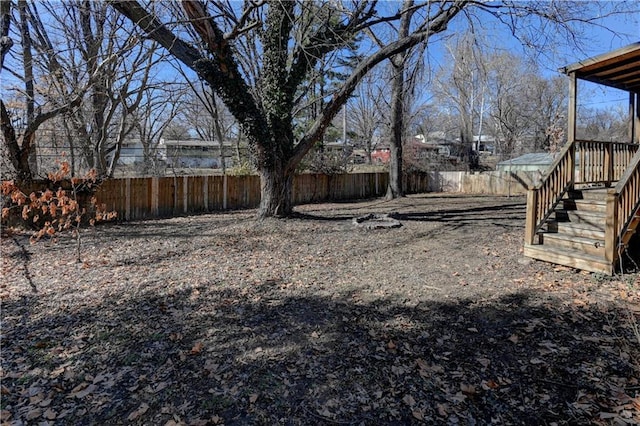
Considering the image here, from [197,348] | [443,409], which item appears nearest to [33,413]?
[197,348]

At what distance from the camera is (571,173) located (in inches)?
243

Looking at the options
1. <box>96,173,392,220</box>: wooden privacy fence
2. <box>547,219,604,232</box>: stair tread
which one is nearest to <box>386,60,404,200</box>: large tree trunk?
<box>96,173,392,220</box>: wooden privacy fence

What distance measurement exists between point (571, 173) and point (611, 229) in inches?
68.4

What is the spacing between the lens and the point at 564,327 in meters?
3.41

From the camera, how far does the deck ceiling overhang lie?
218 inches

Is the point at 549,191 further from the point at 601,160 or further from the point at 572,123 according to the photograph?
the point at 601,160

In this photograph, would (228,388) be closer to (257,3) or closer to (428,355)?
(428,355)

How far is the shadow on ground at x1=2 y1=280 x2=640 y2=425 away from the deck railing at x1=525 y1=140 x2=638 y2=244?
2.02 meters

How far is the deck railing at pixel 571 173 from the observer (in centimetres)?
563

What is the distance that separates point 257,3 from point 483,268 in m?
5.09

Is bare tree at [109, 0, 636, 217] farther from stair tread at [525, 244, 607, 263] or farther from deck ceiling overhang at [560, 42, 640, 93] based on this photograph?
stair tread at [525, 244, 607, 263]

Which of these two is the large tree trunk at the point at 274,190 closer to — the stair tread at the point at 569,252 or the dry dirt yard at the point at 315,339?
the dry dirt yard at the point at 315,339

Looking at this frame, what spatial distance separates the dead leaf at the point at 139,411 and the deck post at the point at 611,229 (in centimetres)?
525

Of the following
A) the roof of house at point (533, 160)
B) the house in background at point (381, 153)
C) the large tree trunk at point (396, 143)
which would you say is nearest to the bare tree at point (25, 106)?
the large tree trunk at point (396, 143)
